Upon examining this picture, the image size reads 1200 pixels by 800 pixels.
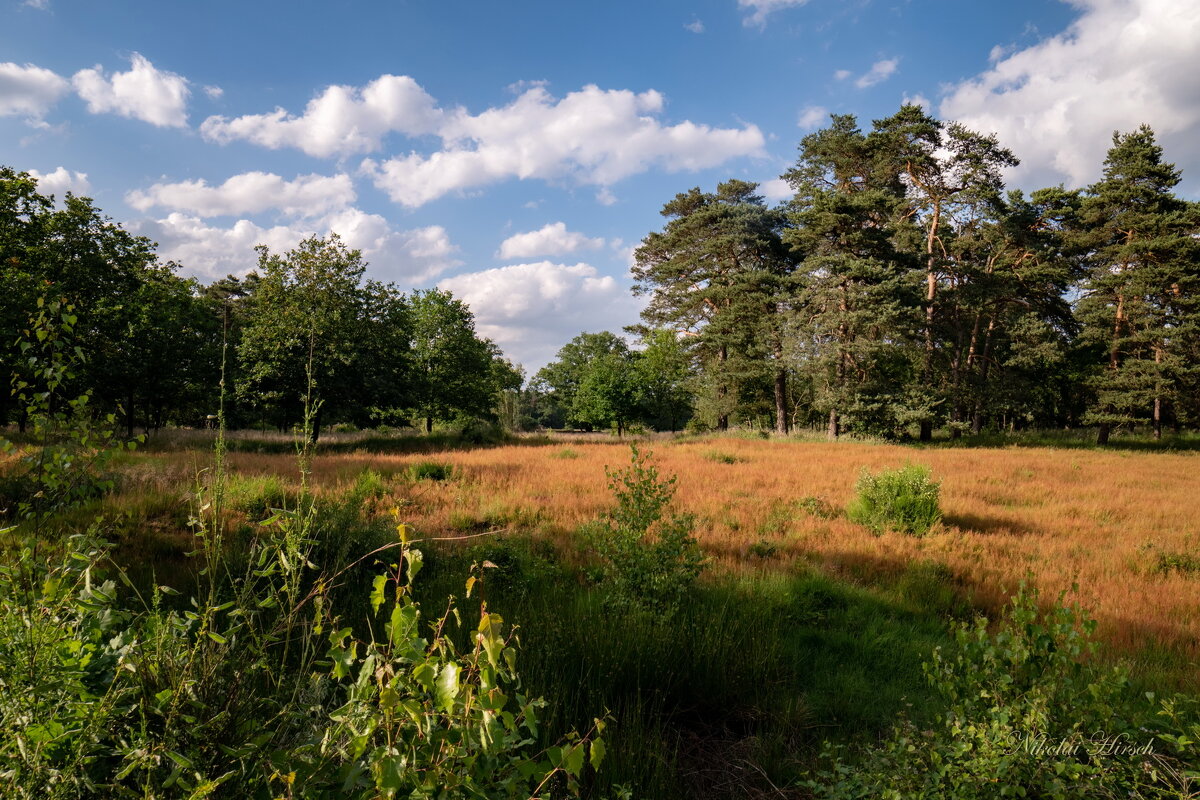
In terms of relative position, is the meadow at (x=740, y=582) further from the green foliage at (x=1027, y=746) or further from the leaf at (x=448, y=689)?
the green foliage at (x=1027, y=746)

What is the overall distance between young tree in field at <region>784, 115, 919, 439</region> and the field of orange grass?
31.5ft

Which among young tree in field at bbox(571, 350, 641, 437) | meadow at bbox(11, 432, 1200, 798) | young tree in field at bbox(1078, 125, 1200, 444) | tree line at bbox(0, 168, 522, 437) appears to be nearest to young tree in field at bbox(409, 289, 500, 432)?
tree line at bbox(0, 168, 522, 437)

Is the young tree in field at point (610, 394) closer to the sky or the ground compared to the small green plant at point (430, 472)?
closer to the sky

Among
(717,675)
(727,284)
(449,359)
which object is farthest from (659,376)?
(717,675)

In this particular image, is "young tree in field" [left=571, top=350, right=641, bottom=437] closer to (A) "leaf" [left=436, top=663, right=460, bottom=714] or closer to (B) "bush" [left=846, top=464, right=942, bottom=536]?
(B) "bush" [left=846, top=464, right=942, bottom=536]

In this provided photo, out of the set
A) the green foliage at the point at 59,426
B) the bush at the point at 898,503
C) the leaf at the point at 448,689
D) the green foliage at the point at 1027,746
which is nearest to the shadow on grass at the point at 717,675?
the green foliage at the point at 1027,746

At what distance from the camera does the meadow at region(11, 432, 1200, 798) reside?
335 centimetres

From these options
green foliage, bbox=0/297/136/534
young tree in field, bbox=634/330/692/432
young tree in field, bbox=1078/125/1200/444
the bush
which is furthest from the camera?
young tree in field, bbox=634/330/692/432

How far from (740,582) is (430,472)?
26.4 ft

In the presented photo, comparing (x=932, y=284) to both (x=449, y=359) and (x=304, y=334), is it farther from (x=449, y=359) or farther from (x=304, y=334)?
(x=304, y=334)

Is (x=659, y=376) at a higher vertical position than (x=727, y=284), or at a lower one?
lower

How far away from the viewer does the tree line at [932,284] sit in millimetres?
25438

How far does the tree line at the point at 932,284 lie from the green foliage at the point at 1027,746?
2382 centimetres

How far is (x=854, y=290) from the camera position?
80.7ft
